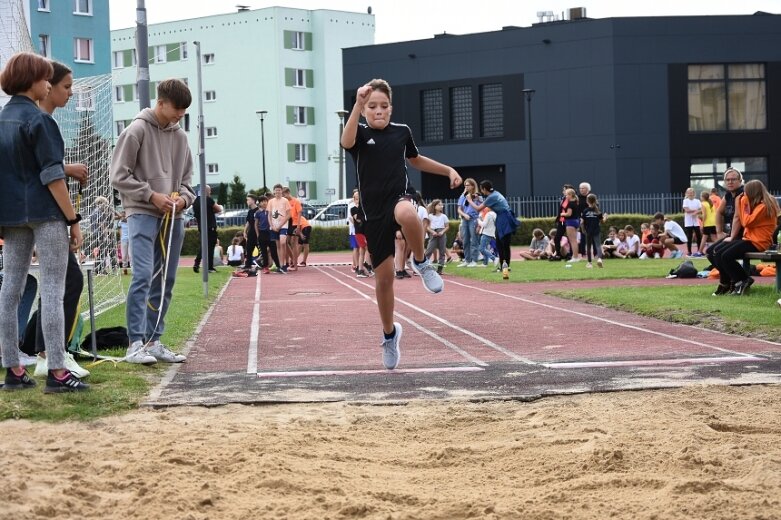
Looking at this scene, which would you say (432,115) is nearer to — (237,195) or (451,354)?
(237,195)

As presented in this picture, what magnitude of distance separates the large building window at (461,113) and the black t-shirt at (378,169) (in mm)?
44681

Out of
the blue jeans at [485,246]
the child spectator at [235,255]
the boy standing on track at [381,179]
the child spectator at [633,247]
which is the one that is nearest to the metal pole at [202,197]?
the blue jeans at [485,246]

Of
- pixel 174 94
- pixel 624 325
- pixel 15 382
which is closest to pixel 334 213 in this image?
pixel 624 325

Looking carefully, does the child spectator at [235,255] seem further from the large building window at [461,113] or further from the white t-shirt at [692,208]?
the large building window at [461,113]

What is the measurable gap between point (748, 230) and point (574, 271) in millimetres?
8344

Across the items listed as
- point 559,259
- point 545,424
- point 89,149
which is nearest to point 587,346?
point 545,424

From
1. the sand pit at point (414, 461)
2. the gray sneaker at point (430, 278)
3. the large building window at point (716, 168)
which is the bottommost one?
the sand pit at point (414, 461)

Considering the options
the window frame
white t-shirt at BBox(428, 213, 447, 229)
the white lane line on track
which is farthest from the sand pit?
the window frame

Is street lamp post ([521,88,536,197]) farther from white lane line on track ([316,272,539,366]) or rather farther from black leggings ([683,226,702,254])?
white lane line on track ([316,272,539,366])

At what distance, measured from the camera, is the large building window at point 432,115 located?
171 feet

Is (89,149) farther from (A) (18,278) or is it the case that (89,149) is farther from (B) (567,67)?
(B) (567,67)

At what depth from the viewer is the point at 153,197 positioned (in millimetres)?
7676

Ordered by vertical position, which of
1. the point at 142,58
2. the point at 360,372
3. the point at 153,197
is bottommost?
the point at 360,372

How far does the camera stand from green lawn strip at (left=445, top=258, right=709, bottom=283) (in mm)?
19734
